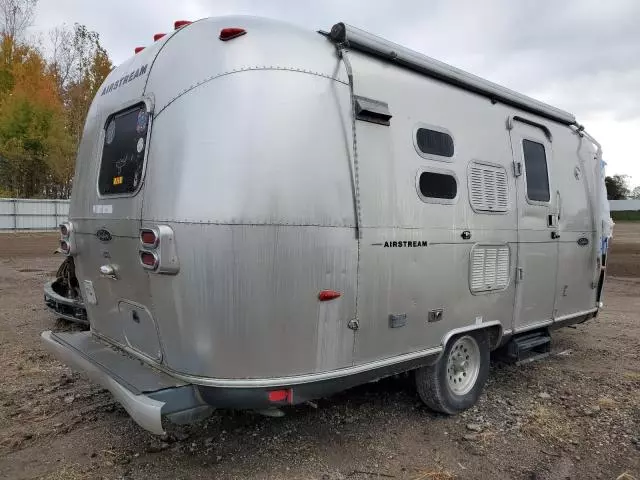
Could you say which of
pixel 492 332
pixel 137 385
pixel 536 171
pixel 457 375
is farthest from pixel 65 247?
pixel 536 171

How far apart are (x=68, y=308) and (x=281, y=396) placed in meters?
4.66

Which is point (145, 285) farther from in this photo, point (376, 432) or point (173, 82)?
point (376, 432)

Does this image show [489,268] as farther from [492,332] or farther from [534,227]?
[534,227]

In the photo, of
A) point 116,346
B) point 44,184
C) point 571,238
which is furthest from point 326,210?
point 44,184

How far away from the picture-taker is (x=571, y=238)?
233 inches

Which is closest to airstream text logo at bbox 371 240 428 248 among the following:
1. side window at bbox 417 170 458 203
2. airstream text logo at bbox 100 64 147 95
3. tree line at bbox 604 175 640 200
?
side window at bbox 417 170 458 203

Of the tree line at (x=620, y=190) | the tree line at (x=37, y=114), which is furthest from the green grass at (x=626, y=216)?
the tree line at (x=37, y=114)

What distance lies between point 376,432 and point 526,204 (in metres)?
2.60

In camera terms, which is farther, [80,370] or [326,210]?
[80,370]

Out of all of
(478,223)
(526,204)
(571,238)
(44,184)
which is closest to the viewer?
(478,223)

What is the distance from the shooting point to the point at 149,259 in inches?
130

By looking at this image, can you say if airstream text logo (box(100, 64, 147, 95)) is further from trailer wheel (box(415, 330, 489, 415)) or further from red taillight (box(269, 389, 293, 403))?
trailer wheel (box(415, 330, 489, 415))

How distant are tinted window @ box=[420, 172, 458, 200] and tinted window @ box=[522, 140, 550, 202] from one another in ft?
4.33

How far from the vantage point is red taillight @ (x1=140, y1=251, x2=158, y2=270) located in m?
3.26
